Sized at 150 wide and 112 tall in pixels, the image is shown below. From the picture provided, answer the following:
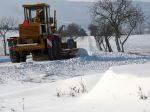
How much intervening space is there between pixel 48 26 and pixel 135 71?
643 inches

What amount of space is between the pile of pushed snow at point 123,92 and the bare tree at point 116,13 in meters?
41.8

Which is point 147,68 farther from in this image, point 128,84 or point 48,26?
point 48,26

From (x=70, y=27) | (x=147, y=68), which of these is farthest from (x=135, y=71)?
(x=70, y=27)

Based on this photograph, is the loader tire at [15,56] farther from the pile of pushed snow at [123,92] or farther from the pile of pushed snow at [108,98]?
the pile of pushed snow at [123,92]

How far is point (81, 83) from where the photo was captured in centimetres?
1083

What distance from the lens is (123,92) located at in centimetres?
845

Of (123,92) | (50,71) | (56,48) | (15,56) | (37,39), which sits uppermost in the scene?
(123,92)

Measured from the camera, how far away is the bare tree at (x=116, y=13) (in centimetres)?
5125

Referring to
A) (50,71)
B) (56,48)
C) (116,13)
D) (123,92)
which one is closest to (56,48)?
(56,48)

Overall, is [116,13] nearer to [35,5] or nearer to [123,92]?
[35,5]

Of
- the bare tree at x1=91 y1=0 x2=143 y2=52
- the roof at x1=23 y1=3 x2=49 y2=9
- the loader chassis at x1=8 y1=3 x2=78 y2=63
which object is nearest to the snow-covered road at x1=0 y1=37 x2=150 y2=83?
the loader chassis at x1=8 y1=3 x2=78 y2=63

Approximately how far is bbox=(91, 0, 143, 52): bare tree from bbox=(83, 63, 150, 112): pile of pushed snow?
41.8 metres

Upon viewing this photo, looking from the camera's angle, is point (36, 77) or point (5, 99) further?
point (36, 77)

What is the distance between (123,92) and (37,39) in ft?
53.1
